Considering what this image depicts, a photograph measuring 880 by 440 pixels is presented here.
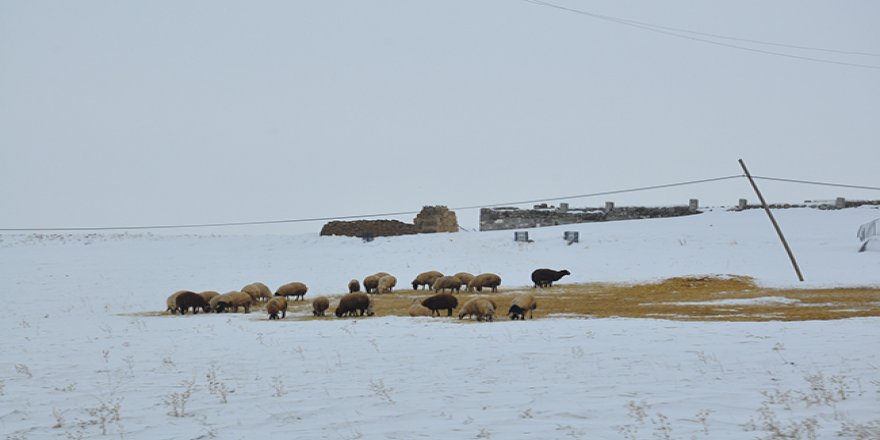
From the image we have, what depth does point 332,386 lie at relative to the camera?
34.7ft

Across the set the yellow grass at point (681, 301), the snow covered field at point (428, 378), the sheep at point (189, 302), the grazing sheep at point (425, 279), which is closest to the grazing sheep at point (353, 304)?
the yellow grass at point (681, 301)

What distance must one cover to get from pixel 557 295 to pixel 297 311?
8.91 m

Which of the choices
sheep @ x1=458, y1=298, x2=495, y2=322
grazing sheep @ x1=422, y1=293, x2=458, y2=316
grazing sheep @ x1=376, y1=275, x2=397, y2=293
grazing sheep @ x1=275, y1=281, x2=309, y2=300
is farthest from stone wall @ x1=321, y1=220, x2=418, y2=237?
sheep @ x1=458, y1=298, x2=495, y2=322

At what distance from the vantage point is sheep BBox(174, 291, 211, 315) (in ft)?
75.5

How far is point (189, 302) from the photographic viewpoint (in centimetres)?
2308

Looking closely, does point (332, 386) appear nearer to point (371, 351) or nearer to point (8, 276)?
point (371, 351)

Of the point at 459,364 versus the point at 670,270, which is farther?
the point at 670,270

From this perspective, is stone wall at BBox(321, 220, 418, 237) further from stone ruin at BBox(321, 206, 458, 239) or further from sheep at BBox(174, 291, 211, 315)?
sheep at BBox(174, 291, 211, 315)

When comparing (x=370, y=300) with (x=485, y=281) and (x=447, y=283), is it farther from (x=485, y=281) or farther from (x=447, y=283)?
(x=485, y=281)

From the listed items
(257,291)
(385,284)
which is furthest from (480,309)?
(385,284)

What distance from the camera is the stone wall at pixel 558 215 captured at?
55.9m

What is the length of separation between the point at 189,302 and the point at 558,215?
125 feet

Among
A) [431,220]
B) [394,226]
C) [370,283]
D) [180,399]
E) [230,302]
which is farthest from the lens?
[431,220]

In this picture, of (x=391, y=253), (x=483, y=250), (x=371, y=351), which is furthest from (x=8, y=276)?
(x=371, y=351)
